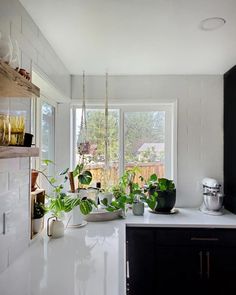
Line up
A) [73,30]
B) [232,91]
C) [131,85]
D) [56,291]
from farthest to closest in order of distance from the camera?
[131,85] → [232,91] → [73,30] → [56,291]

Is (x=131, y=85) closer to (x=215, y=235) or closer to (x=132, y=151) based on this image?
(x=132, y=151)

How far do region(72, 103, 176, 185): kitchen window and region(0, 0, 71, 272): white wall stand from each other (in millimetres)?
1226

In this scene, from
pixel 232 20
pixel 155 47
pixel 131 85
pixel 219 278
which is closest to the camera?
pixel 232 20

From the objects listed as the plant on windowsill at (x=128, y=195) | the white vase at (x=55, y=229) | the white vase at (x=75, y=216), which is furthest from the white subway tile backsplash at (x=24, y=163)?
the plant on windowsill at (x=128, y=195)

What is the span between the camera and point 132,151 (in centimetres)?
297

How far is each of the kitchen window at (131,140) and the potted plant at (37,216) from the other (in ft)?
3.96

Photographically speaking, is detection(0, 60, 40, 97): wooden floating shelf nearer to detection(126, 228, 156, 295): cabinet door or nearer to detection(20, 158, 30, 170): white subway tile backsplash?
detection(20, 158, 30, 170): white subway tile backsplash

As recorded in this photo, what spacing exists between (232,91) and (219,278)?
170 cm

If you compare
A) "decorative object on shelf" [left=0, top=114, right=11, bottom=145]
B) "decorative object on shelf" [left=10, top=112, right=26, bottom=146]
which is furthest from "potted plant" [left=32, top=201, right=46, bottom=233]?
"decorative object on shelf" [left=0, top=114, right=11, bottom=145]

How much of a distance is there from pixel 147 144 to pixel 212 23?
1.54 m

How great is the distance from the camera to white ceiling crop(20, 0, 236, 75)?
4.78 feet

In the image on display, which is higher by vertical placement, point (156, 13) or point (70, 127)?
point (156, 13)

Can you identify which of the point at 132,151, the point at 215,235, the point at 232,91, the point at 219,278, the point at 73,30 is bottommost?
the point at 219,278

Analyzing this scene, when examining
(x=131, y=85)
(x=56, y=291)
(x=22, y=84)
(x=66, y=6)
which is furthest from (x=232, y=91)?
(x=56, y=291)
